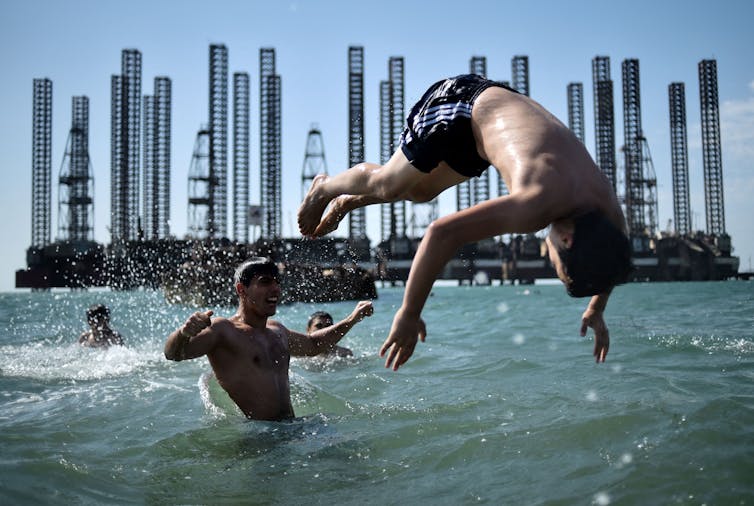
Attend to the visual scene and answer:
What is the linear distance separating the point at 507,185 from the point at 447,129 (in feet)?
1.97

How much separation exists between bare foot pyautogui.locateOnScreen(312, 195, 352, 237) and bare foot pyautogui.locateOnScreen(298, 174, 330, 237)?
4 cm

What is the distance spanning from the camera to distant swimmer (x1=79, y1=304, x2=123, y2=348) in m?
11.4

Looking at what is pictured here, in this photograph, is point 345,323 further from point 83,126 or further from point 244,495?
point 83,126

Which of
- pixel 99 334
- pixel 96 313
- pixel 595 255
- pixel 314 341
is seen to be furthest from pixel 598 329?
pixel 96 313

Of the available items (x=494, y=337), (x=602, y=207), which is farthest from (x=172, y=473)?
(x=494, y=337)

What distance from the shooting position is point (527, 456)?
13.8ft

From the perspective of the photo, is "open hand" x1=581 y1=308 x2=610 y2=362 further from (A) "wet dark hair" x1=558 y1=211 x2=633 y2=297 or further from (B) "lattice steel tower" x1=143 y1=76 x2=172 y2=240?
(B) "lattice steel tower" x1=143 y1=76 x2=172 y2=240

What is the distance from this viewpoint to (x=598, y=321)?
391 centimetres

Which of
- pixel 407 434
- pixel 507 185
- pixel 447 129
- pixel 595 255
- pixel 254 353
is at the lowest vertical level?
pixel 407 434

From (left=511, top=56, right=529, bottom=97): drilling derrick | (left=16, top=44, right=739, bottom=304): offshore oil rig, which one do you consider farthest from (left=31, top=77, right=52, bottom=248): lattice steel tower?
(left=511, top=56, right=529, bottom=97): drilling derrick

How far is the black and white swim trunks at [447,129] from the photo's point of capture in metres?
3.55

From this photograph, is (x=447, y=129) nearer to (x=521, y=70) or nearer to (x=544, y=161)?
(x=544, y=161)

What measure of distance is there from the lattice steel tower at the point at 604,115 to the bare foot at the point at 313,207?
72.5 meters

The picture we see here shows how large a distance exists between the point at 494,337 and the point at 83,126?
70834 mm
